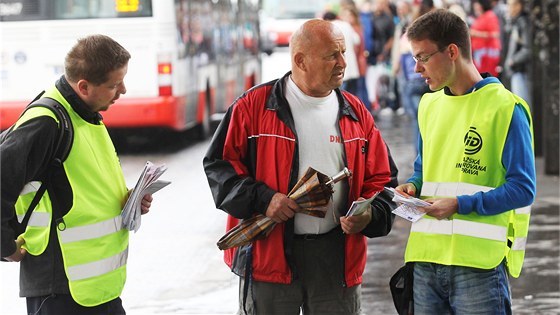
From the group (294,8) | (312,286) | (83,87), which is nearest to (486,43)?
(312,286)

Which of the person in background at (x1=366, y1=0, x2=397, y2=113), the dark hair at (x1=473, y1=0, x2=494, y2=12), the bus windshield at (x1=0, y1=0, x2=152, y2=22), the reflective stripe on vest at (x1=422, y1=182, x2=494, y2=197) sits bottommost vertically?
the person in background at (x1=366, y1=0, x2=397, y2=113)

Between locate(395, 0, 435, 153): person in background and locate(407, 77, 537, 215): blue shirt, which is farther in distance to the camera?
locate(395, 0, 435, 153): person in background

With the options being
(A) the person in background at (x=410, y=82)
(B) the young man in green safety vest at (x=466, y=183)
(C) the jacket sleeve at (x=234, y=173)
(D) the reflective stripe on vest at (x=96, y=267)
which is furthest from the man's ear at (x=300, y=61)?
(A) the person in background at (x=410, y=82)

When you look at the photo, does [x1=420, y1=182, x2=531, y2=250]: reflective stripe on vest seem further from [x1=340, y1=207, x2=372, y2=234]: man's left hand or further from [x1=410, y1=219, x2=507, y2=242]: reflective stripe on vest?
[x1=340, y1=207, x2=372, y2=234]: man's left hand

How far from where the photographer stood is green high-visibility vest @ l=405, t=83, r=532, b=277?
4.82 metres

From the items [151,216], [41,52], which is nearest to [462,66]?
[151,216]

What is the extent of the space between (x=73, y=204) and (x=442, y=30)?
1.58m

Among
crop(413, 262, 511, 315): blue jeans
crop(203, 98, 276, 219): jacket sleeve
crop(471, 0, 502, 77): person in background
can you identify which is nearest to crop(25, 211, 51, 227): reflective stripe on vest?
crop(203, 98, 276, 219): jacket sleeve

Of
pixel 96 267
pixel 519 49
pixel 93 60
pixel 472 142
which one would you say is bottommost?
pixel 519 49

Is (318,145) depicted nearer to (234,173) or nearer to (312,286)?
(234,173)

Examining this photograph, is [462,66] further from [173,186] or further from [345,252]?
[173,186]

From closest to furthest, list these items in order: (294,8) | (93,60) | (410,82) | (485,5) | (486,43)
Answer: (93,60)
(410,82)
(486,43)
(485,5)
(294,8)

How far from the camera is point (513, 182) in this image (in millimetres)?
4738

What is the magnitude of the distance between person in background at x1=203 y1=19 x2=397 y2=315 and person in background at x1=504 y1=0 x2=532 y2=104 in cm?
1031
